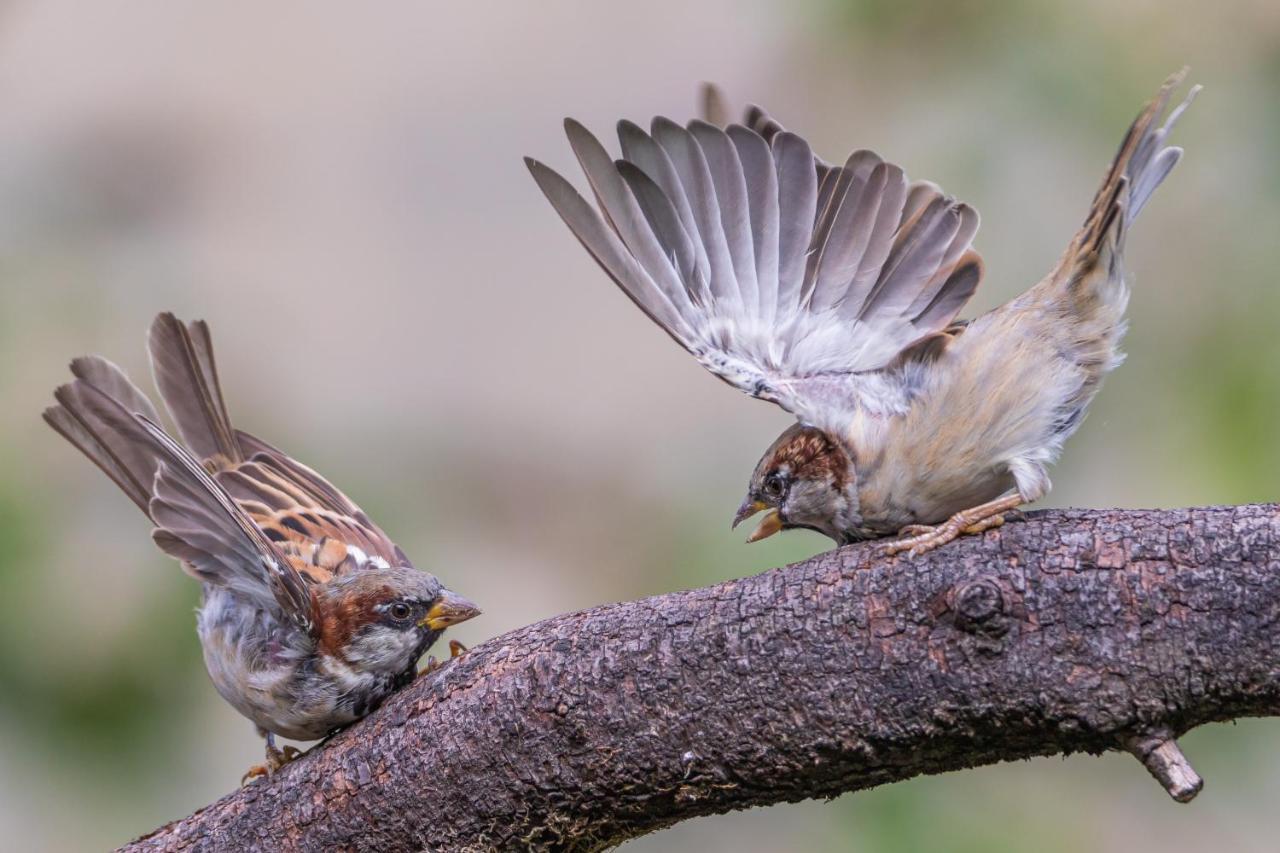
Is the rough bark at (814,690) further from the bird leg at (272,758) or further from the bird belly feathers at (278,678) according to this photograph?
the bird leg at (272,758)

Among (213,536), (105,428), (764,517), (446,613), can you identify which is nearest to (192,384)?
(105,428)

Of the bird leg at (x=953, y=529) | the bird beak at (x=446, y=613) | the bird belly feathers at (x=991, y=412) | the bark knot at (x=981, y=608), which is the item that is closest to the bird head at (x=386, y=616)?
the bird beak at (x=446, y=613)

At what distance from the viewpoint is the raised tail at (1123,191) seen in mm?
2543

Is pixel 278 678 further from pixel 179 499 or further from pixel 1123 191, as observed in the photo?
pixel 1123 191

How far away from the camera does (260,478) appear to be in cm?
348

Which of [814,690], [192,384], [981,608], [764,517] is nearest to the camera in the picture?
[981,608]

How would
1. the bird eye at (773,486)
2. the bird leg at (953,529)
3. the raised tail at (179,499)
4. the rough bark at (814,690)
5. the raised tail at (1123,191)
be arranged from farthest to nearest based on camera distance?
1. the bird eye at (773,486)
2. the raised tail at (179,499)
3. the raised tail at (1123,191)
4. the bird leg at (953,529)
5. the rough bark at (814,690)

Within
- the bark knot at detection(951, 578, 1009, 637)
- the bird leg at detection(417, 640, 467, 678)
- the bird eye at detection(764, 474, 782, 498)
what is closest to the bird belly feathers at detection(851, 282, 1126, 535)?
the bird eye at detection(764, 474, 782, 498)

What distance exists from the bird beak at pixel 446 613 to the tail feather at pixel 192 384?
0.92m

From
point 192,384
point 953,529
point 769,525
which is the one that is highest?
point 192,384

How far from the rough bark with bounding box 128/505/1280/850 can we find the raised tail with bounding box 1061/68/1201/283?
0.71m

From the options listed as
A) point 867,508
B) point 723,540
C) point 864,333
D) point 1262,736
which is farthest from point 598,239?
point 1262,736

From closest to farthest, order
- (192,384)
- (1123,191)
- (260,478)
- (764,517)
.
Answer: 1. (1123,191)
2. (764,517)
3. (192,384)
4. (260,478)

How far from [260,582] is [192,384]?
28.3 inches
